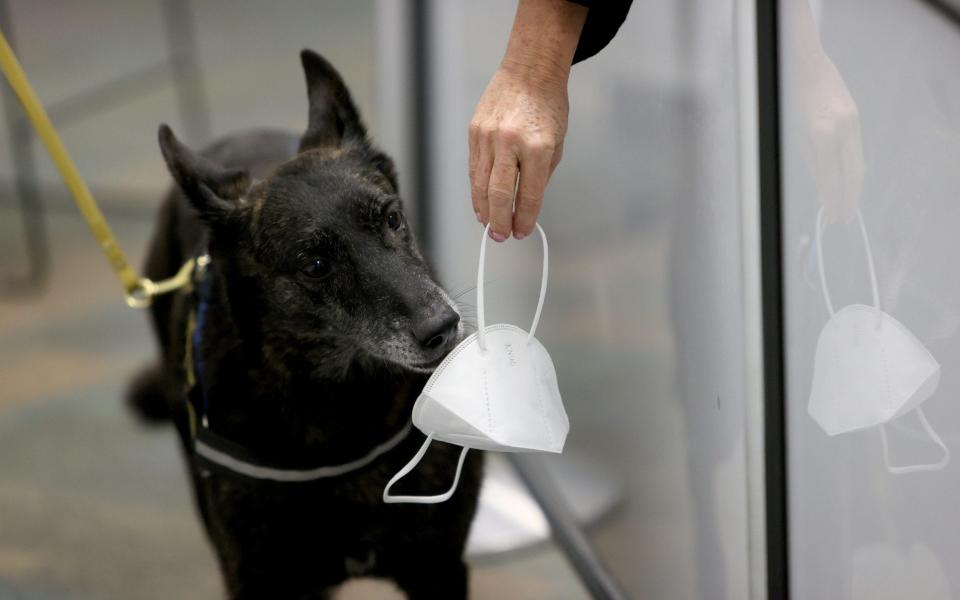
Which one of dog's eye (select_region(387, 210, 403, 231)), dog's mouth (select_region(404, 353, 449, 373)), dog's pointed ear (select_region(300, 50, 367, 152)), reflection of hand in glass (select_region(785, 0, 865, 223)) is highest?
reflection of hand in glass (select_region(785, 0, 865, 223))

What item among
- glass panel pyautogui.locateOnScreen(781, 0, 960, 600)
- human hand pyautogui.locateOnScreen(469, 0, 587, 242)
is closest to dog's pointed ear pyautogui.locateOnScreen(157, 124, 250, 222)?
human hand pyautogui.locateOnScreen(469, 0, 587, 242)

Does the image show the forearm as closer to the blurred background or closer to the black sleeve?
the black sleeve

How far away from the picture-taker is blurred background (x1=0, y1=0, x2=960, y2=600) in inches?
49.7

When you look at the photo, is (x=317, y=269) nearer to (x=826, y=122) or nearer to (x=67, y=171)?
(x=67, y=171)

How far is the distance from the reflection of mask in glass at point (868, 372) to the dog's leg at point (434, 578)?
77 centimetres

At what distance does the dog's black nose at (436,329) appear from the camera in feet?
5.05

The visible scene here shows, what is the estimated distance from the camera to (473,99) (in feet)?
9.23

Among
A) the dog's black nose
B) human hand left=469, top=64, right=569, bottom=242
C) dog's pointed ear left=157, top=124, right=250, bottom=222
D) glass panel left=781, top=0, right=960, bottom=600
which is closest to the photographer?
glass panel left=781, top=0, right=960, bottom=600

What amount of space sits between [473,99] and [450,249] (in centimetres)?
56

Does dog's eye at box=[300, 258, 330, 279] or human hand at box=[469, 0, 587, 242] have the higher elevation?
human hand at box=[469, 0, 587, 242]

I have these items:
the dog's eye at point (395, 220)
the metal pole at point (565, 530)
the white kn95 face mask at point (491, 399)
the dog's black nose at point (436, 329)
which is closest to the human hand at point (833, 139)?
the white kn95 face mask at point (491, 399)

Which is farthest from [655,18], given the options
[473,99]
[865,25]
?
[473,99]

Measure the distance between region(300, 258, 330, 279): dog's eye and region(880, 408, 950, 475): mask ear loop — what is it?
88cm

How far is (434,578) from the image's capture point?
73.4 inches
